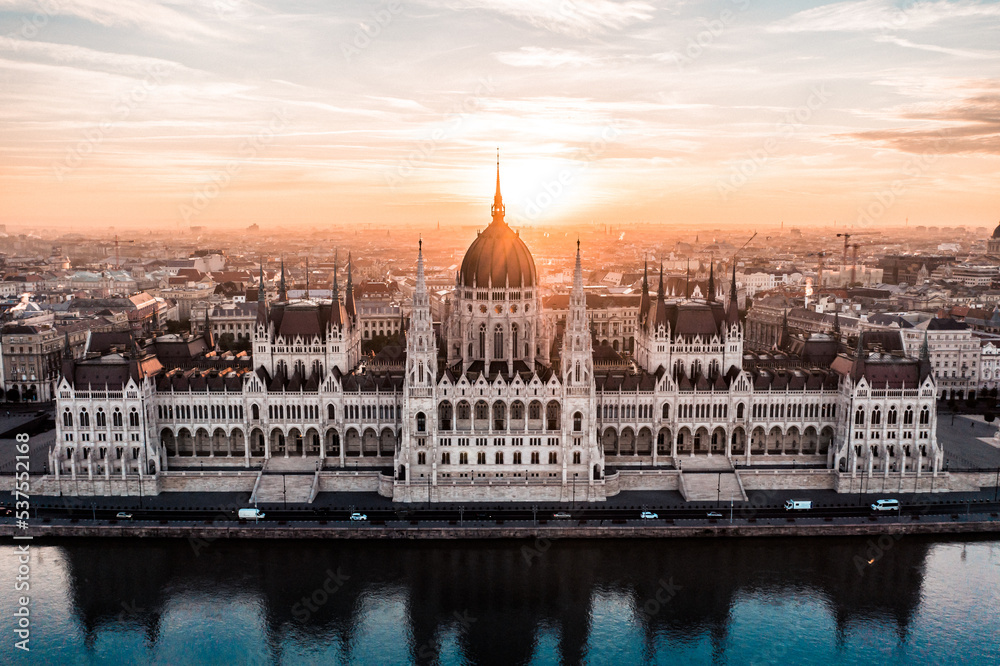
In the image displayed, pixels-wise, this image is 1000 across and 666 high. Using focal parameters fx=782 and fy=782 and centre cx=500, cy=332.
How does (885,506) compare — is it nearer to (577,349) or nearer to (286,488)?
(577,349)

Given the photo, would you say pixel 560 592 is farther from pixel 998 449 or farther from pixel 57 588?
pixel 998 449

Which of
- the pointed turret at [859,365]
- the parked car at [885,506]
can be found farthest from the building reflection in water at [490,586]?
the pointed turret at [859,365]

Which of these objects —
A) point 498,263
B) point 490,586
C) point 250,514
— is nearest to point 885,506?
point 490,586

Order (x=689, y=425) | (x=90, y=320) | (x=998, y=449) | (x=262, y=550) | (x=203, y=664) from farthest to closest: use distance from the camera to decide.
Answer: (x=90, y=320) < (x=998, y=449) < (x=689, y=425) < (x=262, y=550) < (x=203, y=664)

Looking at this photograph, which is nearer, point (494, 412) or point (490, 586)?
point (490, 586)

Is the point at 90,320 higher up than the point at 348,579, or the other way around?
the point at 90,320

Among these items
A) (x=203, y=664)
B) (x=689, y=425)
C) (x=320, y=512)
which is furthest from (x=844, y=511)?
(x=203, y=664)

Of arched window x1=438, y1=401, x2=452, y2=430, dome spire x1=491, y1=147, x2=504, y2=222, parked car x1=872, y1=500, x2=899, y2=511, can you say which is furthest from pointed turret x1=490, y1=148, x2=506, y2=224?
parked car x1=872, y1=500, x2=899, y2=511
